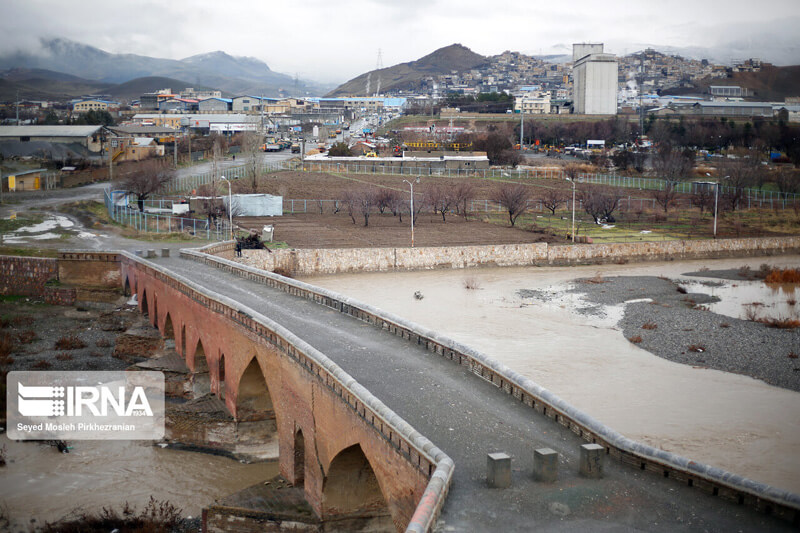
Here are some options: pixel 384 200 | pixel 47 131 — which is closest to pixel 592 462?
pixel 384 200

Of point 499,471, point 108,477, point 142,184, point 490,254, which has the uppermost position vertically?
point 142,184

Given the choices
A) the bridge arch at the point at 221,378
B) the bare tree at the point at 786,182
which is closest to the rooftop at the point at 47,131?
the bridge arch at the point at 221,378

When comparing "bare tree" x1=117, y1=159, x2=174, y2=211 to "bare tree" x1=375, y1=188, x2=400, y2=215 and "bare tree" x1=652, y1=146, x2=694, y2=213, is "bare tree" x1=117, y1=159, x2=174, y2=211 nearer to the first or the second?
"bare tree" x1=375, y1=188, x2=400, y2=215

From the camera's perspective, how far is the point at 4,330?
32.6m

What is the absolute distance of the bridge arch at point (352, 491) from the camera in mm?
15977

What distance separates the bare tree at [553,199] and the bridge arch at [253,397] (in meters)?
45.9

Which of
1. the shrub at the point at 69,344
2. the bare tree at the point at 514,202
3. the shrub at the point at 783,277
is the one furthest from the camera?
the bare tree at the point at 514,202

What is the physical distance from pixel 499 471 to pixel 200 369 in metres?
17.4

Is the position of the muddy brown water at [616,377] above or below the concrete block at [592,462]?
below

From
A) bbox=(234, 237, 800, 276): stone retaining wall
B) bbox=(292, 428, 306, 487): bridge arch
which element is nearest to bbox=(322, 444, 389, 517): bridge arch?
bbox=(292, 428, 306, 487): bridge arch

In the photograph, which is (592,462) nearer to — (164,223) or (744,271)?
(744,271)

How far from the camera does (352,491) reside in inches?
642

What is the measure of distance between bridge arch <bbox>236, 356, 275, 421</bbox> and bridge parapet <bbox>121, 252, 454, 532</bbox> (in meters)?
1.65

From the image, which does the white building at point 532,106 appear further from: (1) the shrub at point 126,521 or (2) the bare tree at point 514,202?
(1) the shrub at point 126,521
